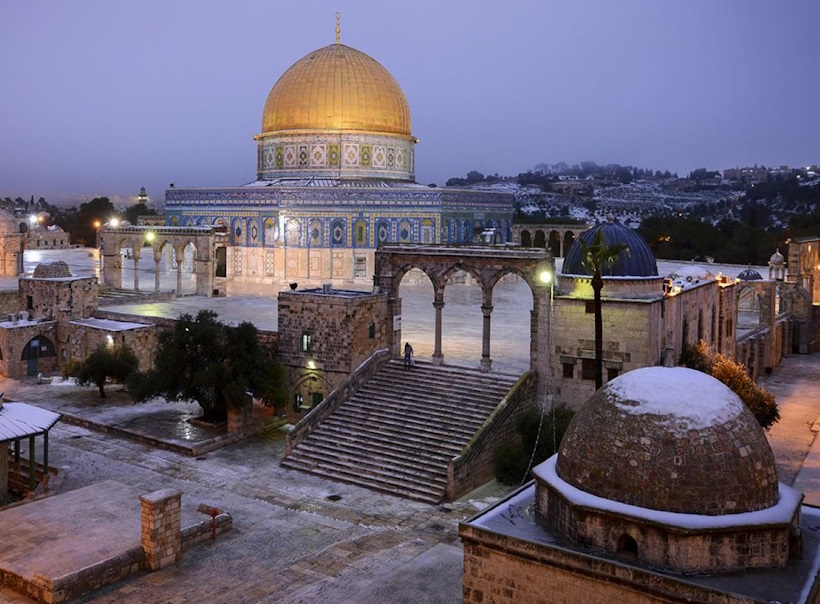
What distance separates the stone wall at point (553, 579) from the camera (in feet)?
26.2

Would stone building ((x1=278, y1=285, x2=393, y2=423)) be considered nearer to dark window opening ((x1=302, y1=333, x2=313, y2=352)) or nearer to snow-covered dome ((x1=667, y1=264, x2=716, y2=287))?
dark window opening ((x1=302, y1=333, x2=313, y2=352))

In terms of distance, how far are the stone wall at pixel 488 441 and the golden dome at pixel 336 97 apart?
23.2 m

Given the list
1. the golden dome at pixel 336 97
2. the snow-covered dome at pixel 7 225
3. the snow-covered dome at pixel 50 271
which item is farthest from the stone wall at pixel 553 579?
the snow-covered dome at pixel 7 225

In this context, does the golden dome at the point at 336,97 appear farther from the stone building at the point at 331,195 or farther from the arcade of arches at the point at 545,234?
the arcade of arches at the point at 545,234

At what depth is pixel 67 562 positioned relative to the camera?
1162 cm

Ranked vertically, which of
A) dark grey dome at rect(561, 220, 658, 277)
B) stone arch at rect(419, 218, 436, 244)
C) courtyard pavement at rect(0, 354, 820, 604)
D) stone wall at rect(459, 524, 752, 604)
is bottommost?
courtyard pavement at rect(0, 354, 820, 604)

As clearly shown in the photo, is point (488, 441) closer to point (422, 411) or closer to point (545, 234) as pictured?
point (422, 411)

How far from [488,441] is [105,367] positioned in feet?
35.0

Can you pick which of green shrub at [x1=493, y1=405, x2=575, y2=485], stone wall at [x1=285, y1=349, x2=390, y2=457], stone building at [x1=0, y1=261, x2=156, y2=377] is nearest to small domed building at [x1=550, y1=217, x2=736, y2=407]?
green shrub at [x1=493, y1=405, x2=575, y2=485]

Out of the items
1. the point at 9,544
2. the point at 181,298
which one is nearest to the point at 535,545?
the point at 9,544

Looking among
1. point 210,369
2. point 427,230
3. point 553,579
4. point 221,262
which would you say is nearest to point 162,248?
point 221,262

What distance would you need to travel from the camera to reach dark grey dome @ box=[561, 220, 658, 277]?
56.7 feet

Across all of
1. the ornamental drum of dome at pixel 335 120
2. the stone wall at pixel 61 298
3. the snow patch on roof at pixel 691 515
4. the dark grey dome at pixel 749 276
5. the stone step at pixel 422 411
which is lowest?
the stone step at pixel 422 411

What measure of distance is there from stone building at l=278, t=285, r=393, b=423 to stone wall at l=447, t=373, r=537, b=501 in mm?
4094
